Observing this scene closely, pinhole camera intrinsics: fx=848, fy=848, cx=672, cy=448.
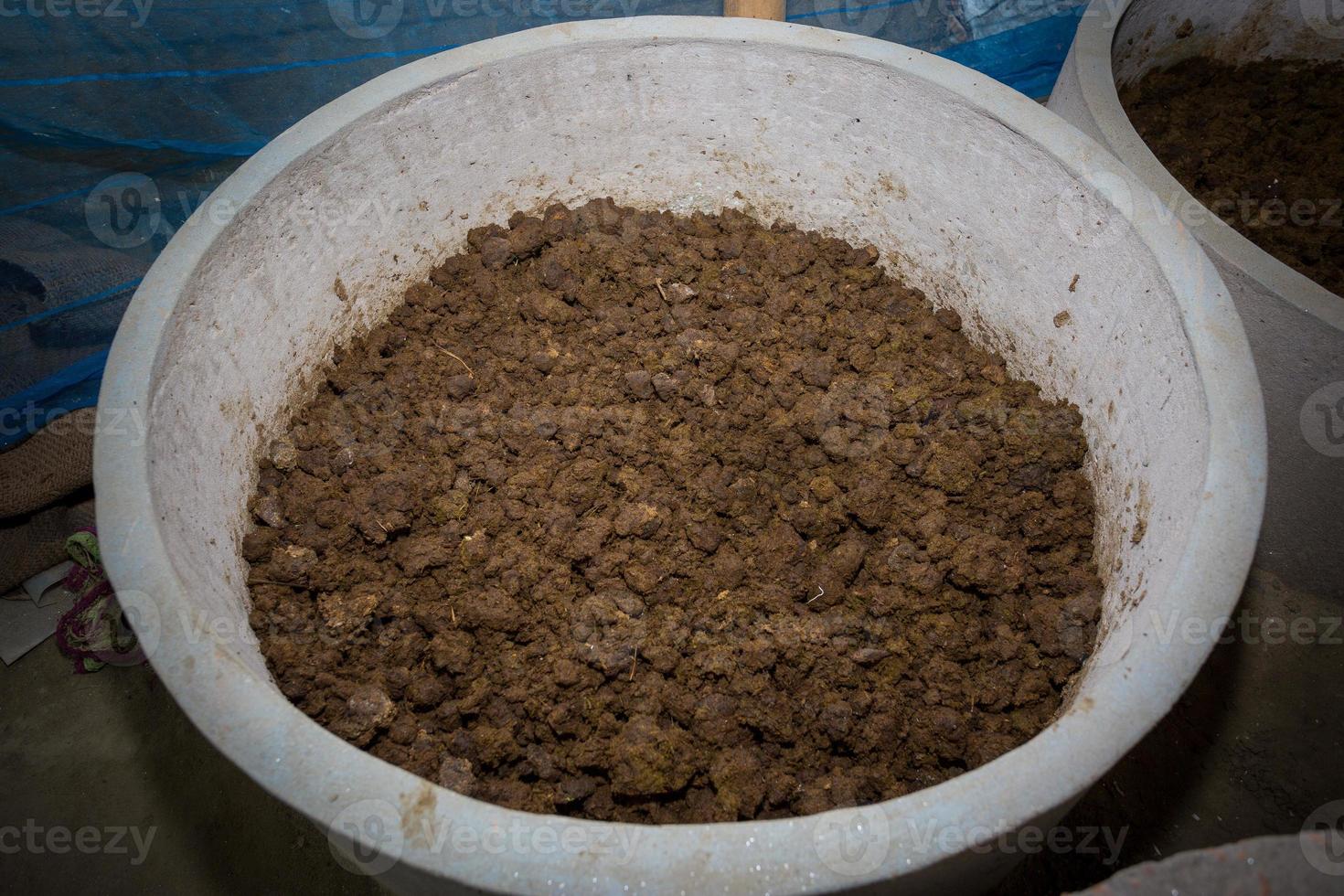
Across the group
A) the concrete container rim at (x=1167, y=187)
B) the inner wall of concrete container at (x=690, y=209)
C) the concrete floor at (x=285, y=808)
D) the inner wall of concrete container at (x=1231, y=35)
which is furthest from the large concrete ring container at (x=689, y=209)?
the inner wall of concrete container at (x=1231, y=35)

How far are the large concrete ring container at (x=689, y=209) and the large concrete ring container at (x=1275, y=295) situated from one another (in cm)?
32

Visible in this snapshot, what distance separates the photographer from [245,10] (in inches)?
83.0

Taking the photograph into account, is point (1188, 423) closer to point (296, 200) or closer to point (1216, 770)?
point (1216, 770)

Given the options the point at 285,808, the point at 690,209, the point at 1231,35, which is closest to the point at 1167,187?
the point at 690,209

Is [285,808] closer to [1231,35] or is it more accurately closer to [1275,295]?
[1275,295]

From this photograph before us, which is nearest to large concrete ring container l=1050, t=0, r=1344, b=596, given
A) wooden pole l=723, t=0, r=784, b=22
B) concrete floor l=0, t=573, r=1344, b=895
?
concrete floor l=0, t=573, r=1344, b=895

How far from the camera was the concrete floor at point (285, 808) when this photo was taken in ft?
5.86

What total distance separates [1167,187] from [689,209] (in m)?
1.03

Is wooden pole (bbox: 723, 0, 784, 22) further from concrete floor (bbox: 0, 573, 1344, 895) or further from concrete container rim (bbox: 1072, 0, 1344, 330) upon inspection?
concrete floor (bbox: 0, 573, 1344, 895)

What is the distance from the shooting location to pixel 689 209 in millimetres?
2104

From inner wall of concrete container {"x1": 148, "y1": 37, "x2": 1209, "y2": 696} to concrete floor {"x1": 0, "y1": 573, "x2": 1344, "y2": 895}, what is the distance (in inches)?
27.7

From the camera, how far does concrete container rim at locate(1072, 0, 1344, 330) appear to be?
157 centimetres

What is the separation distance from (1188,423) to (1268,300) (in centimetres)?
53

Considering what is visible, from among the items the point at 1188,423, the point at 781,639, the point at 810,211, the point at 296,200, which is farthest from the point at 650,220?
the point at 1188,423
